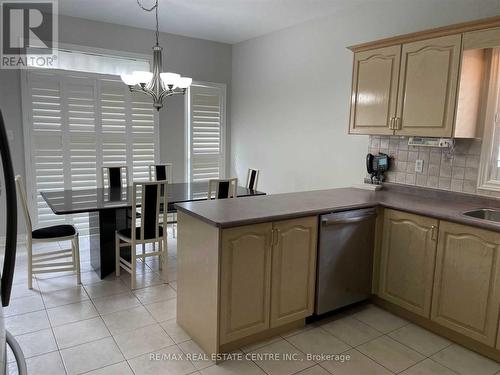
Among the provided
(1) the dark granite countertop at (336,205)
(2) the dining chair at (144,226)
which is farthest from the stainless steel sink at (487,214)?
(2) the dining chair at (144,226)

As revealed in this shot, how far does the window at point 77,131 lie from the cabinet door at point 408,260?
11.2 feet

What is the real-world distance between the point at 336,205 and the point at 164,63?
342 cm

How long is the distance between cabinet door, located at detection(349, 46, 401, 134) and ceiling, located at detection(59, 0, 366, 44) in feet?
2.71

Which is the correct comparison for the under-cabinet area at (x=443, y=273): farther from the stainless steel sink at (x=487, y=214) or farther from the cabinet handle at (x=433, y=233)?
the stainless steel sink at (x=487, y=214)

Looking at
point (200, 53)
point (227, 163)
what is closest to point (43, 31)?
point (200, 53)

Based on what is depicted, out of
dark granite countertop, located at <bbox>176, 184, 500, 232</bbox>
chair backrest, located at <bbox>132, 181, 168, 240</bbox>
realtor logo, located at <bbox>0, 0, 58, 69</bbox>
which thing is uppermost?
realtor logo, located at <bbox>0, 0, 58, 69</bbox>

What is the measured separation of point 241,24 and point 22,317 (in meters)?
3.75

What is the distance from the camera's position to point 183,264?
2.58 metres

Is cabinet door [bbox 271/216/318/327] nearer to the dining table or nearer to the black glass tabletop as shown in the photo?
the dining table

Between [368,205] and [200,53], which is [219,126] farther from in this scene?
[368,205]

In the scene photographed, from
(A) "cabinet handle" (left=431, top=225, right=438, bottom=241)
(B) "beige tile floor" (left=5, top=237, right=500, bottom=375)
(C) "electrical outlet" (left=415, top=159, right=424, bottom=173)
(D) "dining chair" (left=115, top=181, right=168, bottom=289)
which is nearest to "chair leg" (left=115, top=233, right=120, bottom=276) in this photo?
(D) "dining chair" (left=115, top=181, right=168, bottom=289)

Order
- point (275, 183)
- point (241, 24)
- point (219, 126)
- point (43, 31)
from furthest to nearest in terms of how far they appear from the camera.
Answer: point (219, 126) → point (275, 183) → point (241, 24) → point (43, 31)

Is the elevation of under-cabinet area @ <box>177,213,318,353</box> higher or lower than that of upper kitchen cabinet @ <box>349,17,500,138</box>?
lower

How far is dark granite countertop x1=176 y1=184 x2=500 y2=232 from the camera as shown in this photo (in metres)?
2.32
